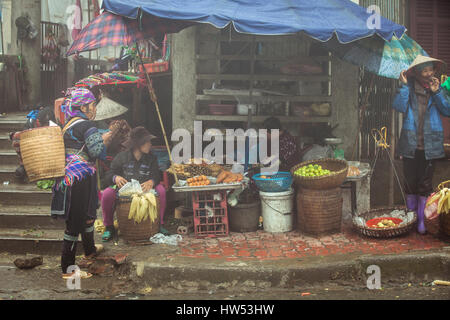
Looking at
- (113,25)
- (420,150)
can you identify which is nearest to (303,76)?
(420,150)

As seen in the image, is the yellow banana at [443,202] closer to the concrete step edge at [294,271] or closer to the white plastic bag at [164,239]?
the concrete step edge at [294,271]

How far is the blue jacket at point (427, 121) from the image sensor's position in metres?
7.16

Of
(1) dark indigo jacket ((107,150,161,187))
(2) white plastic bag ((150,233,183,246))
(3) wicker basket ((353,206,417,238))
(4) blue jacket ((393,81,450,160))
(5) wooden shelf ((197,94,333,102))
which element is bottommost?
(2) white plastic bag ((150,233,183,246))

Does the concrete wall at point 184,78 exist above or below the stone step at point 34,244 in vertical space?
above

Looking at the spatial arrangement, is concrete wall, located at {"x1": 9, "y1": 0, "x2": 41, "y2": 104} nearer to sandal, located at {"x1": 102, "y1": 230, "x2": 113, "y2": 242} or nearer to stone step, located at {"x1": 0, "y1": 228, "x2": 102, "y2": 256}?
stone step, located at {"x1": 0, "y1": 228, "x2": 102, "y2": 256}

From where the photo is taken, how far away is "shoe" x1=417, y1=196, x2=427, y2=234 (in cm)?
718

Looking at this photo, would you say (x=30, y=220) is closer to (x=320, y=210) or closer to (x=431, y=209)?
(x=320, y=210)

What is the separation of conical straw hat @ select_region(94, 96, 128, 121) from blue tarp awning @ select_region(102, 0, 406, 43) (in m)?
2.52

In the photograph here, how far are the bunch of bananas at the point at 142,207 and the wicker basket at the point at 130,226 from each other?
0.32ft

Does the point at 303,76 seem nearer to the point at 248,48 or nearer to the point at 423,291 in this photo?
the point at 248,48

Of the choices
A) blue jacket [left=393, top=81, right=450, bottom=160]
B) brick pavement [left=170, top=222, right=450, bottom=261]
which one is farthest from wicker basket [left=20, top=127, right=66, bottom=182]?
blue jacket [left=393, top=81, right=450, bottom=160]

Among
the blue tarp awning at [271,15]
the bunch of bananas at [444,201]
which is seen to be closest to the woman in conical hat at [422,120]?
the bunch of bananas at [444,201]

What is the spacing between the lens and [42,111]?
8727mm

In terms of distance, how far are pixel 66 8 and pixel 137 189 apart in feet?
39.3
